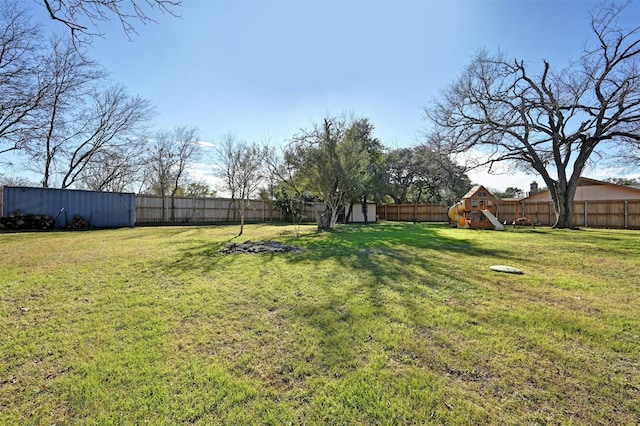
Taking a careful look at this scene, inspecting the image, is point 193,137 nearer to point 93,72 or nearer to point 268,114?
point 93,72

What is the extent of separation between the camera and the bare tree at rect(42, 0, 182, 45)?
2.60 m

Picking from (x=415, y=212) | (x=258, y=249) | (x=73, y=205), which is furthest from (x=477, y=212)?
(x=73, y=205)

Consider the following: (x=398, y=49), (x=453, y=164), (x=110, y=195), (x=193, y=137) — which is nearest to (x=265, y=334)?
(x=398, y=49)

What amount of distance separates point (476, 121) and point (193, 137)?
18767mm

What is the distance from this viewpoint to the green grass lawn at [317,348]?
157cm

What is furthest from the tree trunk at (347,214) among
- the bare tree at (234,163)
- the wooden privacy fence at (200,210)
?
the bare tree at (234,163)

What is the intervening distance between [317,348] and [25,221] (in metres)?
14.7

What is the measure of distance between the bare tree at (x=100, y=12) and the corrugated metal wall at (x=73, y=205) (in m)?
13.0

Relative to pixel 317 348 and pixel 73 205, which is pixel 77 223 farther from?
pixel 317 348

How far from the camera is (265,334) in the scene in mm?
2457

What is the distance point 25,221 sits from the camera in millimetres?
11172

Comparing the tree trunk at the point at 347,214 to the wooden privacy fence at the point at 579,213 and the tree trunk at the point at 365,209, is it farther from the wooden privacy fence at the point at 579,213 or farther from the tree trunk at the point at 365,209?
the wooden privacy fence at the point at 579,213

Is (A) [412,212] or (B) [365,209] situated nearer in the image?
(B) [365,209]

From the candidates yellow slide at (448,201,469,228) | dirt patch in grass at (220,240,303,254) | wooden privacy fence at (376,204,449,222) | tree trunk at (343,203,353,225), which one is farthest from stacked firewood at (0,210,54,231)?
wooden privacy fence at (376,204,449,222)
